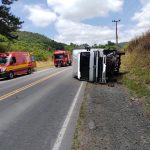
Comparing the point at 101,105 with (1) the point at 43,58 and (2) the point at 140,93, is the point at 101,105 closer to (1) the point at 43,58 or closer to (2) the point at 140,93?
(2) the point at 140,93

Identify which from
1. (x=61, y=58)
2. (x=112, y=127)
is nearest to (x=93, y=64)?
(x=112, y=127)

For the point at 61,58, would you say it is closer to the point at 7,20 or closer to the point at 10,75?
the point at 7,20

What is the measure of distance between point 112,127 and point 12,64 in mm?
25830

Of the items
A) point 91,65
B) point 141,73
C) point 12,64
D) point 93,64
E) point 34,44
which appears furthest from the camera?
point 34,44

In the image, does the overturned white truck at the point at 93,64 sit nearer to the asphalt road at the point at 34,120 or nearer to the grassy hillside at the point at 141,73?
the grassy hillside at the point at 141,73

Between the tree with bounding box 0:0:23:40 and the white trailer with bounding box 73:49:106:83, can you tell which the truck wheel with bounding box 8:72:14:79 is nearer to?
the white trailer with bounding box 73:49:106:83

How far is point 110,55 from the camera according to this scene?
3309 cm

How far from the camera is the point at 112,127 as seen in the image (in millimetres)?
11445

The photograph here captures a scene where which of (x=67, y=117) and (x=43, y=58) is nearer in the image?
(x=67, y=117)

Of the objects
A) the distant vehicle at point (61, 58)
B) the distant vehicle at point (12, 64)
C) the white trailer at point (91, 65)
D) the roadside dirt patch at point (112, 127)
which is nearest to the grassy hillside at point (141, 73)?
the white trailer at point (91, 65)

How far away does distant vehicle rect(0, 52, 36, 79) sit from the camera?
116 feet

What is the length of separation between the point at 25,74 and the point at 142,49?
11865 millimetres

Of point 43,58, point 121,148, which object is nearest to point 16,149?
point 121,148

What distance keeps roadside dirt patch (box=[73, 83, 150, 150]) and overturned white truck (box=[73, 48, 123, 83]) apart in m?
12.1
